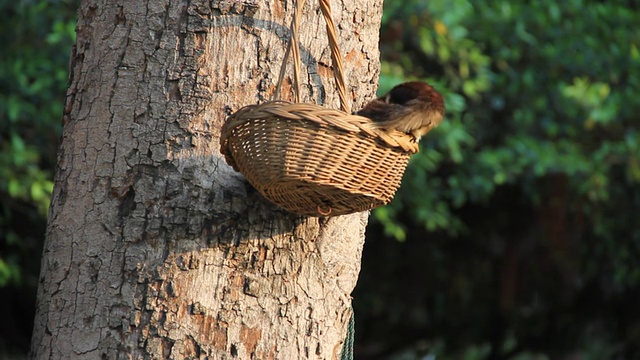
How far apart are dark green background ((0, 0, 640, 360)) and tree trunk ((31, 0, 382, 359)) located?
6.69 feet

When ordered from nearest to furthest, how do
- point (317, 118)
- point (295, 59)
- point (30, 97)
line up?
1. point (317, 118)
2. point (295, 59)
3. point (30, 97)

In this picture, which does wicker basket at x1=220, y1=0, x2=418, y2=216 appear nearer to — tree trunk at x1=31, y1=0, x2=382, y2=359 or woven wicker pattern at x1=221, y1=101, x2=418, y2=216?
woven wicker pattern at x1=221, y1=101, x2=418, y2=216

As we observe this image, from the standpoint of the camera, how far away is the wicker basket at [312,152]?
1613mm

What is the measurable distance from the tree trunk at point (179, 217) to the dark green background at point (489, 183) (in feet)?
6.69

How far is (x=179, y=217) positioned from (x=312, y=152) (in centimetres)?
36

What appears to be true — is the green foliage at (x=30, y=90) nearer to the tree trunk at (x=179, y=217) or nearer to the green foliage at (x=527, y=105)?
the green foliage at (x=527, y=105)

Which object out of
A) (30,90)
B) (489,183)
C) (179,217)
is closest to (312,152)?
(179,217)

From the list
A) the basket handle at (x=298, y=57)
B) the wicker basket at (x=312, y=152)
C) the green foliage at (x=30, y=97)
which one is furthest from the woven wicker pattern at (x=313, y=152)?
the green foliage at (x=30, y=97)

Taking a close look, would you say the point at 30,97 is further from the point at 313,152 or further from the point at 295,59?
the point at 313,152

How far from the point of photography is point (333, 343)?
6.42ft

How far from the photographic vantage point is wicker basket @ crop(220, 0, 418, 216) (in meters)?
1.61

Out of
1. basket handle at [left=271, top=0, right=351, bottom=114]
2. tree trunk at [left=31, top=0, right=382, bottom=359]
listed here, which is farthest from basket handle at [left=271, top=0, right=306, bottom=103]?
tree trunk at [left=31, top=0, right=382, bottom=359]

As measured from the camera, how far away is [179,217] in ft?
5.97

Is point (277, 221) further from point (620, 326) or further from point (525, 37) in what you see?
point (620, 326)
